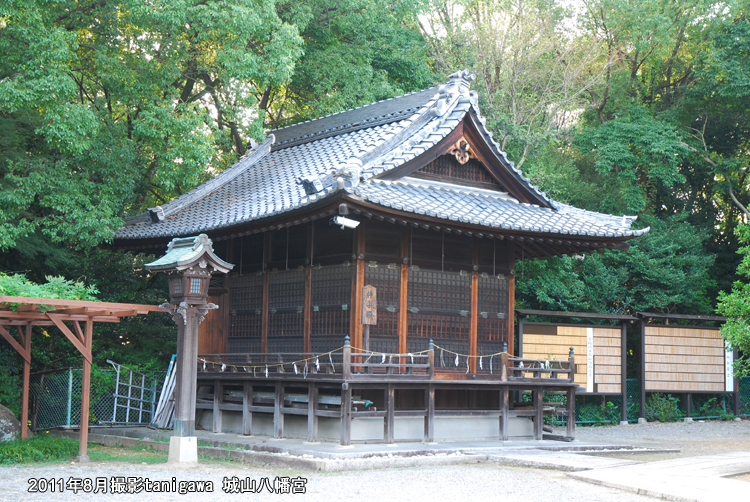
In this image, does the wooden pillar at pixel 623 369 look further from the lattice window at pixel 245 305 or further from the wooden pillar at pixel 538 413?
the lattice window at pixel 245 305

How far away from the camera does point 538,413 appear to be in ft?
50.4

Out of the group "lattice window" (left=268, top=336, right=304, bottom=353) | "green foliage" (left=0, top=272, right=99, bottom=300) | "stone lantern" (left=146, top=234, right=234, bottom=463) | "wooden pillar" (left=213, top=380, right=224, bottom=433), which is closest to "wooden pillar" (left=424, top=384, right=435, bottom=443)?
"lattice window" (left=268, top=336, right=304, bottom=353)

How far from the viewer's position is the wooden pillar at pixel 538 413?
50.1ft

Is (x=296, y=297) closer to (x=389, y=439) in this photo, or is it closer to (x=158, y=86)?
(x=389, y=439)

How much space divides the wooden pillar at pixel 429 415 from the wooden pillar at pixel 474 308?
66.7 inches

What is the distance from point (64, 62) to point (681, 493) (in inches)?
533

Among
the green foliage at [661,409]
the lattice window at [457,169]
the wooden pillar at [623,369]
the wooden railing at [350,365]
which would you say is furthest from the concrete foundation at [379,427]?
the green foliage at [661,409]

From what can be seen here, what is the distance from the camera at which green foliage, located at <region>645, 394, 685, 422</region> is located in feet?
69.7

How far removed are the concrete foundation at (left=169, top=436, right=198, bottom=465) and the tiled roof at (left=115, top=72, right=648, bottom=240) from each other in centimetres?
427

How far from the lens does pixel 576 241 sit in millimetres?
15594

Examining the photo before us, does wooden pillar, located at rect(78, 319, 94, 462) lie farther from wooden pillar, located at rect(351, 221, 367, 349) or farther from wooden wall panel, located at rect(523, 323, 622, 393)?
wooden wall panel, located at rect(523, 323, 622, 393)

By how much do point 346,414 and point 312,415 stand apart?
2.98ft

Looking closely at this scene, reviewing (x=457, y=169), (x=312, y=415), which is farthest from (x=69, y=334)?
(x=457, y=169)

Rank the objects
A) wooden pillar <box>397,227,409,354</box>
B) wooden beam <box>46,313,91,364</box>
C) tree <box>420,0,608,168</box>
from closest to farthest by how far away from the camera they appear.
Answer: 1. wooden beam <box>46,313,91,364</box>
2. wooden pillar <box>397,227,409,354</box>
3. tree <box>420,0,608,168</box>
